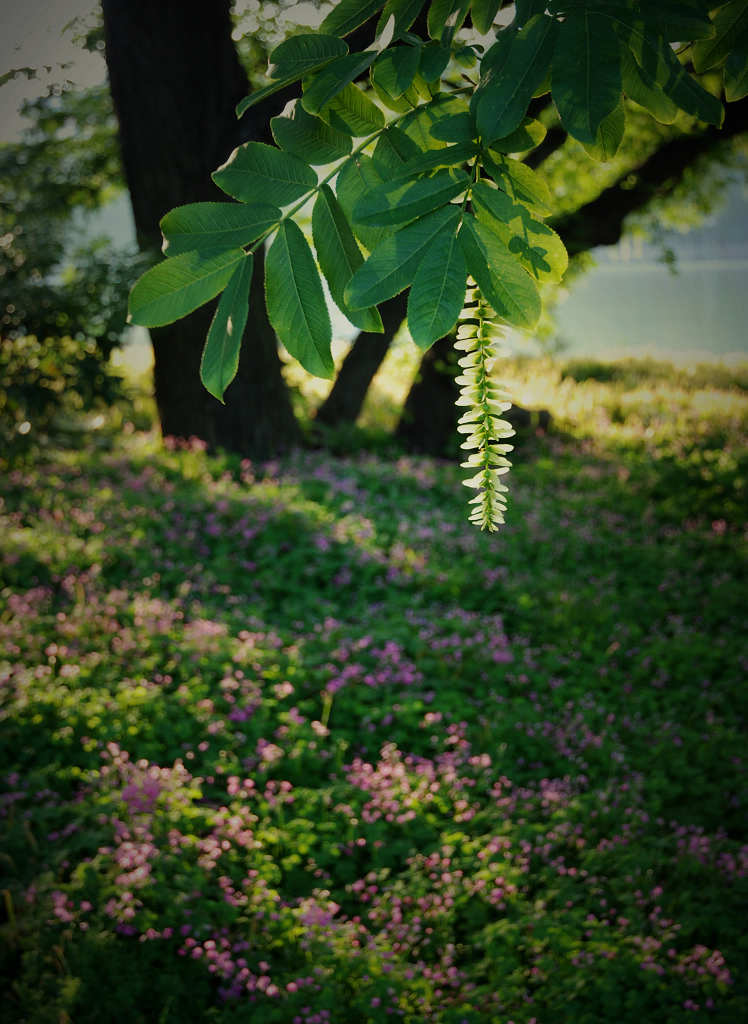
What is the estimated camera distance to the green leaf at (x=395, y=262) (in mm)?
1168

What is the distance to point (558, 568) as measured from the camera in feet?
21.5

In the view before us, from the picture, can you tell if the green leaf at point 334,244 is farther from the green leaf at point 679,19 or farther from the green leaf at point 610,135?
the green leaf at point 679,19

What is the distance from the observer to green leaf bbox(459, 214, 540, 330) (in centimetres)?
119

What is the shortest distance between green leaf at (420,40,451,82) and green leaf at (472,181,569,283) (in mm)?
254

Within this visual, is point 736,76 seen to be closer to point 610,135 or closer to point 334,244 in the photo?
point 610,135

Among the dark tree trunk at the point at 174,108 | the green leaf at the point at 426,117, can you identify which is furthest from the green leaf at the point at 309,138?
the dark tree trunk at the point at 174,108

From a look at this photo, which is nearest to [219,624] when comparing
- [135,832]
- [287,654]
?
[287,654]

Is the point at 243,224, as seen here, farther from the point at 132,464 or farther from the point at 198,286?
the point at 132,464

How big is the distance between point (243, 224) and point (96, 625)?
4101 mm

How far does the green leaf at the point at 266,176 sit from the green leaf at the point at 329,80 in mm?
97

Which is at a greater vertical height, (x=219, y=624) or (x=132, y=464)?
(x=132, y=464)

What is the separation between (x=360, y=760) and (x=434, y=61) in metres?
3.46

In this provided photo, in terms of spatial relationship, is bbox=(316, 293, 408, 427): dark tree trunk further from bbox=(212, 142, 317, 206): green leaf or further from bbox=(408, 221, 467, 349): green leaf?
bbox=(408, 221, 467, 349): green leaf

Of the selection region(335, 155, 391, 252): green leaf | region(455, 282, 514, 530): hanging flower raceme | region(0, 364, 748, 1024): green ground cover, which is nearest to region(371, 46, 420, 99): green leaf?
region(335, 155, 391, 252): green leaf
